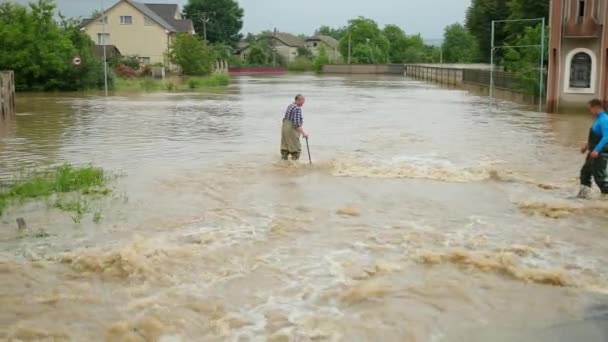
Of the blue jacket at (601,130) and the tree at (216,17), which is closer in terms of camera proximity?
the blue jacket at (601,130)

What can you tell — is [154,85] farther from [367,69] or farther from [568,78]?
[367,69]

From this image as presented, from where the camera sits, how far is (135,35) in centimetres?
7419

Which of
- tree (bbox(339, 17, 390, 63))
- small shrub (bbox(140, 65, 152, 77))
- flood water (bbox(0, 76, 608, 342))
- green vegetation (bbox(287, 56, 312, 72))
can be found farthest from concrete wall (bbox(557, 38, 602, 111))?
tree (bbox(339, 17, 390, 63))

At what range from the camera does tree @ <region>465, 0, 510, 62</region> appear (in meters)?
52.4

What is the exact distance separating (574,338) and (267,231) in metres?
4.92

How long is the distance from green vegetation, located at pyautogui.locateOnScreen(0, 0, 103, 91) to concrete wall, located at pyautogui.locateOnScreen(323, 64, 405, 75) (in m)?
60.1

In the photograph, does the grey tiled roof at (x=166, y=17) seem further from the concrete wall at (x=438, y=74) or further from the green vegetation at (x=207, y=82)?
the concrete wall at (x=438, y=74)

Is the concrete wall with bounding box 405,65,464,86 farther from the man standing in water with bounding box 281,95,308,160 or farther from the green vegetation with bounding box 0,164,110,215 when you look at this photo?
the green vegetation with bounding box 0,164,110,215

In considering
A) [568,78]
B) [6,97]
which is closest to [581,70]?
[568,78]

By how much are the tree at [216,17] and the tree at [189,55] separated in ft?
151

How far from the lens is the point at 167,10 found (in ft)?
301

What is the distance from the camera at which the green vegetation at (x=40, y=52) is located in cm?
4547

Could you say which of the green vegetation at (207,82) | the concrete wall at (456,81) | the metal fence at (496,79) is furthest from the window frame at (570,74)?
the green vegetation at (207,82)

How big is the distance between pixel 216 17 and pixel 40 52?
72174mm
